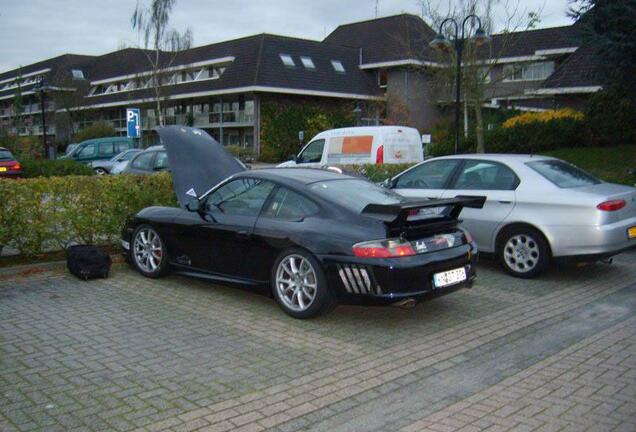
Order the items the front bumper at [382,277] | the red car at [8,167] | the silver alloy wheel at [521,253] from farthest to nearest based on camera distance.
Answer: the red car at [8,167]
the silver alloy wheel at [521,253]
the front bumper at [382,277]

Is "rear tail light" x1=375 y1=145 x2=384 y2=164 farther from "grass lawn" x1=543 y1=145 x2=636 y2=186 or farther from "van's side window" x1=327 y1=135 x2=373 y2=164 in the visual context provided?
"grass lawn" x1=543 y1=145 x2=636 y2=186

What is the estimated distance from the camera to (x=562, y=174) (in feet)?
27.2

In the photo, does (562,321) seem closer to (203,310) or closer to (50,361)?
(203,310)

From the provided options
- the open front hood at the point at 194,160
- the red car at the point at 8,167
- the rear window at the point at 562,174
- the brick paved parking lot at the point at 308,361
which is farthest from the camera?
the red car at the point at 8,167

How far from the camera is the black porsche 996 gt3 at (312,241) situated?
18.6ft

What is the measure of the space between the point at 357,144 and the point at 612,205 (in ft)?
32.3

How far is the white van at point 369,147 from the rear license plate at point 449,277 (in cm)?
1060

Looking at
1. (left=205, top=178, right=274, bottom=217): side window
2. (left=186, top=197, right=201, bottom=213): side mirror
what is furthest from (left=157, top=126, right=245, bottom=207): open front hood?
(left=205, top=178, right=274, bottom=217): side window

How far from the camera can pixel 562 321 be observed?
245 inches

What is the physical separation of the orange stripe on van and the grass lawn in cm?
706

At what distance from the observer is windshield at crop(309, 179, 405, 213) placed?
20.5 feet

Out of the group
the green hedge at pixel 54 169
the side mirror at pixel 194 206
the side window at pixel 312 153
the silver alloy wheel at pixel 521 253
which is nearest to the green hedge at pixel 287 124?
the green hedge at pixel 54 169

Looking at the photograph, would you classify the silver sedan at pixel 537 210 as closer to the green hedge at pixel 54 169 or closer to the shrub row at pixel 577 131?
the shrub row at pixel 577 131

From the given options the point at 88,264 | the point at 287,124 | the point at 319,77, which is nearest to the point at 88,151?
the point at 287,124
